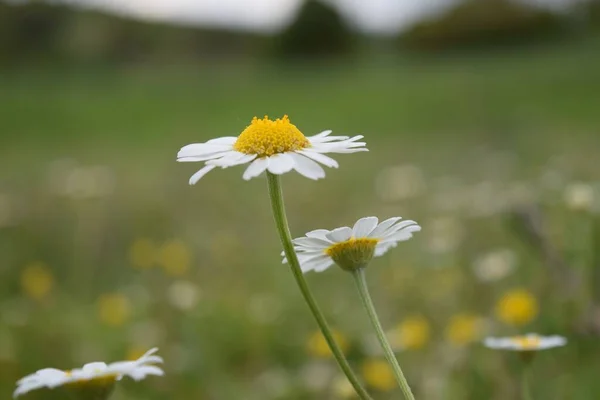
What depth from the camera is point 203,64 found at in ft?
58.8

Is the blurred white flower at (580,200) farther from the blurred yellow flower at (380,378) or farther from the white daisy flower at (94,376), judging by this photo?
the white daisy flower at (94,376)

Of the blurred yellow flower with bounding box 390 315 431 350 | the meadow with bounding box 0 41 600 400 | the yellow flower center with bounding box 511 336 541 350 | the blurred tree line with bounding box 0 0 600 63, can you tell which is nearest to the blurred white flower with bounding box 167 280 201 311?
the meadow with bounding box 0 41 600 400

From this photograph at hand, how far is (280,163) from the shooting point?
0.79m

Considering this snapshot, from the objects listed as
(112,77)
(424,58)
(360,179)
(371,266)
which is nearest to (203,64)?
(112,77)

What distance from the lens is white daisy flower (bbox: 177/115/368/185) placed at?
799 mm

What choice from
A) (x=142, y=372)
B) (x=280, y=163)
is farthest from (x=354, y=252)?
(x=142, y=372)

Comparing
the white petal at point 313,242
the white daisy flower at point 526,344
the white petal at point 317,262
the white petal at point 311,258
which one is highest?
the white petal at point 313,242

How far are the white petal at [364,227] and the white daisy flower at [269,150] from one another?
0.25 ft

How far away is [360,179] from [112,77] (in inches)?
444

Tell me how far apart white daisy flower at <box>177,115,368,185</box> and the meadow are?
3.7 inches

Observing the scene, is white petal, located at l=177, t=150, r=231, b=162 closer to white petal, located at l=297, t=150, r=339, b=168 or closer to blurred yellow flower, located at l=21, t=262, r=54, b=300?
white petal, located at l=297, t=150, r=339, b=168

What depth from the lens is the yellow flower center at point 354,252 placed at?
0.83 meters

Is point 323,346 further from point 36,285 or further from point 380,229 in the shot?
point 36,285

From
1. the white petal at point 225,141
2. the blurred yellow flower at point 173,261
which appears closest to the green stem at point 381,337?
the white petal at point 225,141
